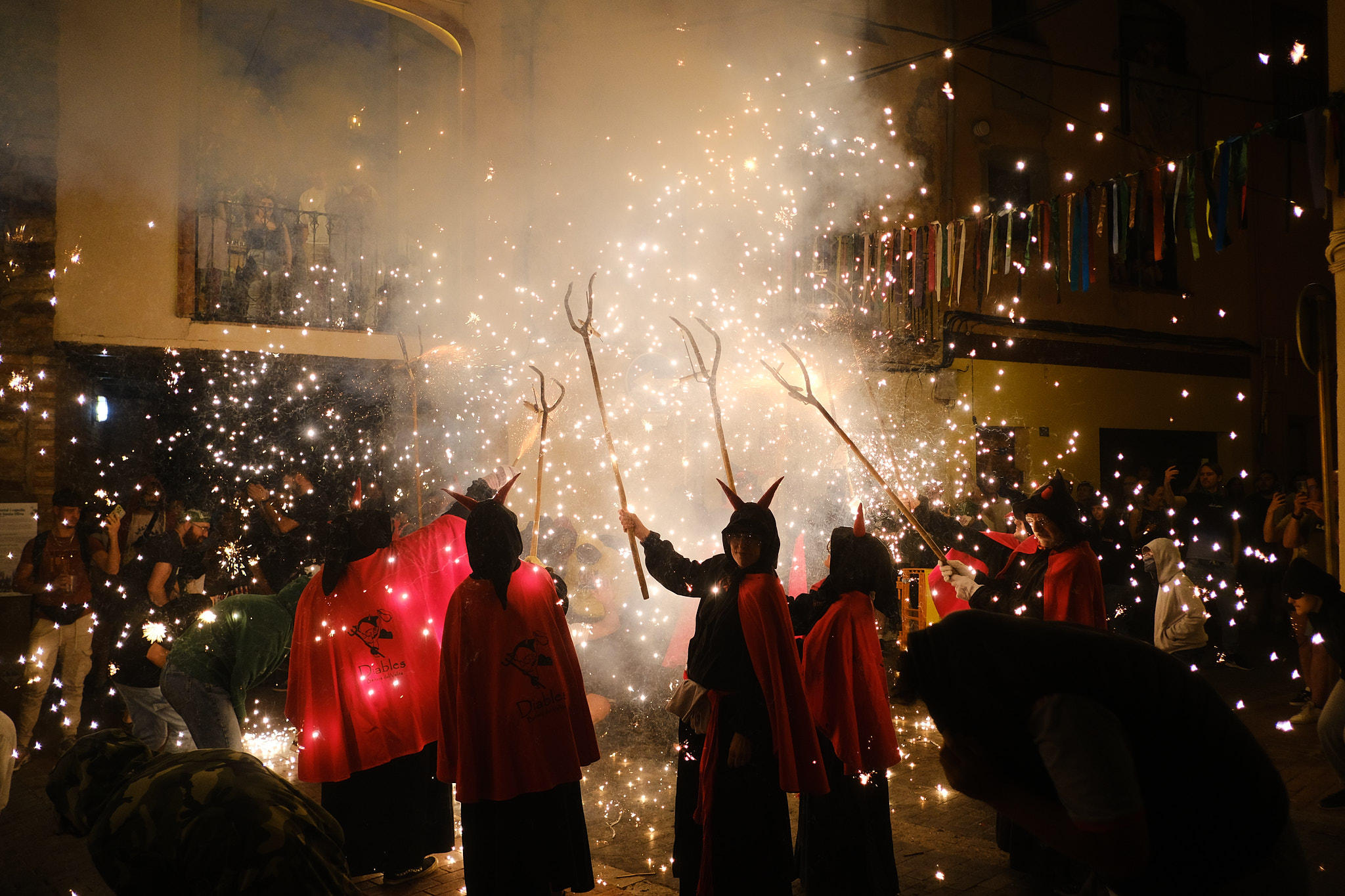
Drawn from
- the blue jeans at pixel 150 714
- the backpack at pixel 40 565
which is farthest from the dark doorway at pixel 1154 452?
the backpack at pixel 40 565

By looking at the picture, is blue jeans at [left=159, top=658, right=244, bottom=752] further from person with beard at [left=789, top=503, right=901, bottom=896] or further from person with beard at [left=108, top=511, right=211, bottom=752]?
person with beard at [left=789, top=503, right=901, bottom=896]

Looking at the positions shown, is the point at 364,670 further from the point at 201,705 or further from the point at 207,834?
the point at 207,834

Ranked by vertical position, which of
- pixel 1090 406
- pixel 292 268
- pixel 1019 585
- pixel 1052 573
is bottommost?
pixel 1019 585

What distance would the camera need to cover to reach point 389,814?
4.43m

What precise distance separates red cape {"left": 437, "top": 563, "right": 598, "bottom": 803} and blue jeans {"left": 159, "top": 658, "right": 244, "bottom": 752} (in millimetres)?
1386

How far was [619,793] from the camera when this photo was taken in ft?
18.6

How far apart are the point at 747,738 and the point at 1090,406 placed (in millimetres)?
12259

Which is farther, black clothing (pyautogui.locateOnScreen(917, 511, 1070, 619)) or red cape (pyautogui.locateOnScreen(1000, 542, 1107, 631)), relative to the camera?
black clothing (pyautogui.locateOnScreen(917, 511, 1070, 619))

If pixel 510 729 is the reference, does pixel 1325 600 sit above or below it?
above

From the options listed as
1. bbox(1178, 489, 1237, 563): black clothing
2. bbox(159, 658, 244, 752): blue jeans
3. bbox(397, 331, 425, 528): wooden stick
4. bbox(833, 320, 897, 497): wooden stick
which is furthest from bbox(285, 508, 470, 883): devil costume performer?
bbox(1178, 489, 1237, 563): black clothing

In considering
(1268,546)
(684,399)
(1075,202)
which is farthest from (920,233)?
(1268,546)

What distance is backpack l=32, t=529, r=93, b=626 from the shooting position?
6.63m

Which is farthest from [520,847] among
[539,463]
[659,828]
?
[539,463]

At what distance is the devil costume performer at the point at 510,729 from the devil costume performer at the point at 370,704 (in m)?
0.69
